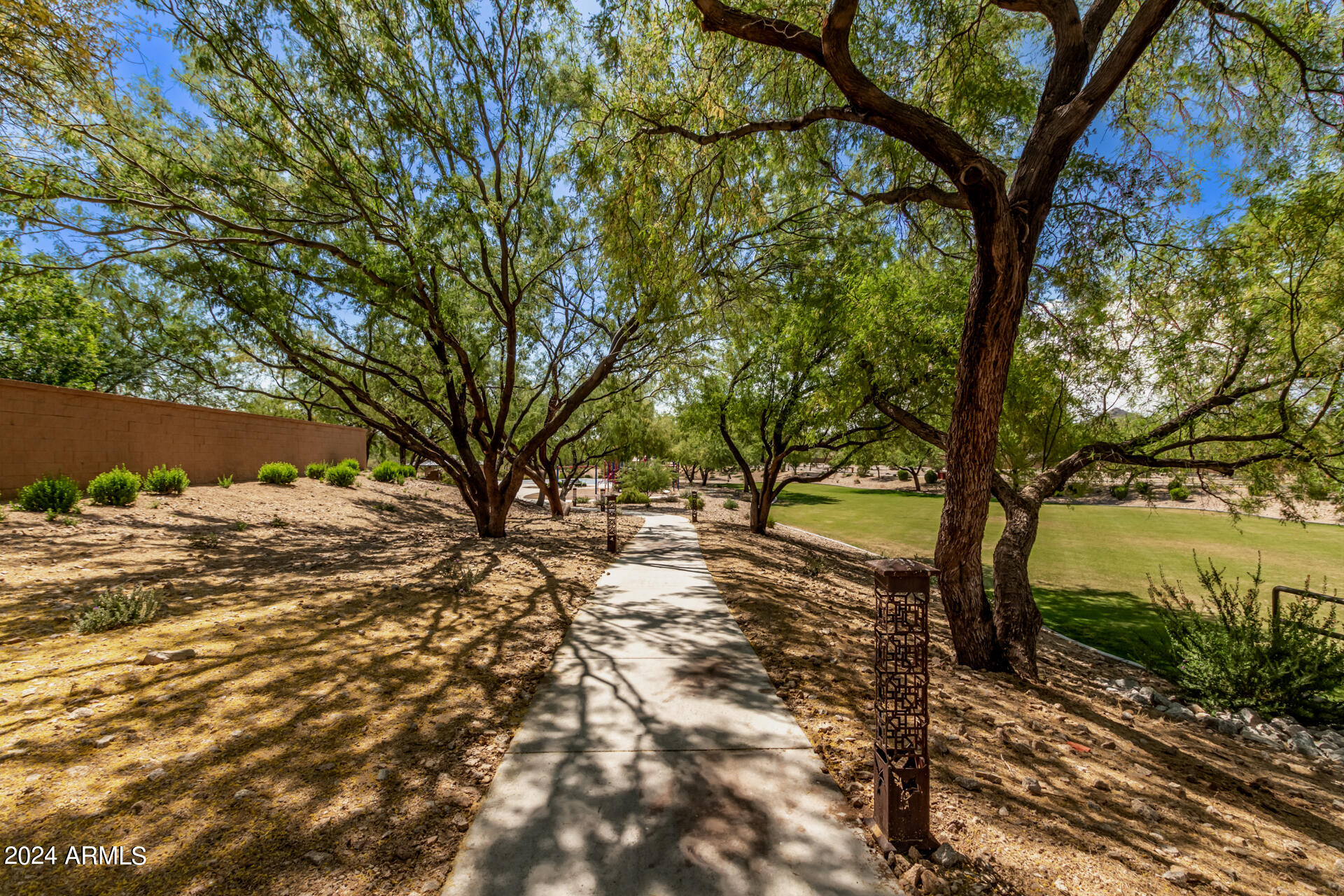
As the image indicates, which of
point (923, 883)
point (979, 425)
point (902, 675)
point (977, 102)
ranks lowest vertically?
point (923, 883)

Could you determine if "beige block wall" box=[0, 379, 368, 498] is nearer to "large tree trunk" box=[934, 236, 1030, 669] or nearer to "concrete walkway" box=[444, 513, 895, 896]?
"concrete walkway" box=[444, 513, 895, 896]

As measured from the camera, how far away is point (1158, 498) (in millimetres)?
8430

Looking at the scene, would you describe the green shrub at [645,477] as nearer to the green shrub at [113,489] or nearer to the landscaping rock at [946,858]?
the green shrub at [113,489]

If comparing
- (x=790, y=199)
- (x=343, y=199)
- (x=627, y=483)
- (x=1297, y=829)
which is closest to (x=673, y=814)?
(x=1297, y=829)

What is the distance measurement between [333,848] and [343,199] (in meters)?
10.3

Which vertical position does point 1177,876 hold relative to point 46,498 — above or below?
below

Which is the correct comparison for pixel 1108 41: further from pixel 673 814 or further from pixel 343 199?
pixel 343 199

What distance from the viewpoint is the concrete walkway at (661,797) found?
7.32 feet

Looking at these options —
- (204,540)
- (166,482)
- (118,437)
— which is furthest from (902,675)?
Answer: (118,437)

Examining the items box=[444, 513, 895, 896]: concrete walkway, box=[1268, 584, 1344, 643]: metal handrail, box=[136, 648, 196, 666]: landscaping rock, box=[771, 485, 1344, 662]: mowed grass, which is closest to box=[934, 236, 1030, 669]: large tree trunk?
box=[444, 513, 895, 896]: concrete walkway

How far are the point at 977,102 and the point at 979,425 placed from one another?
16.2 feet

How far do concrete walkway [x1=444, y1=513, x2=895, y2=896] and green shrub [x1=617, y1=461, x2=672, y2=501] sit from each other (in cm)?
2778

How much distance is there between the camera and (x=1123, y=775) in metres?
3.30

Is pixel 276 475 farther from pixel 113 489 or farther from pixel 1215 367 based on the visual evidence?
pixel 1215 367
